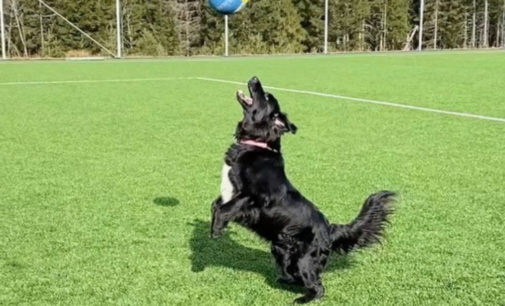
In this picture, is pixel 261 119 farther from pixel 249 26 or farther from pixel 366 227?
pixel 249 26

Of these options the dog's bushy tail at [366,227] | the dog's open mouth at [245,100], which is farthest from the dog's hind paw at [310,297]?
the dog's open mouth at [245,100]

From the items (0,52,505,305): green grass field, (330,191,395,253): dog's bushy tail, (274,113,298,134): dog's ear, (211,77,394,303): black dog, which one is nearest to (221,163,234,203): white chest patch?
(211,77,394,303): black dog

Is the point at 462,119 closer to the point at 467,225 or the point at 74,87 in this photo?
the point at 467,225

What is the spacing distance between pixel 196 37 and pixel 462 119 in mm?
43457

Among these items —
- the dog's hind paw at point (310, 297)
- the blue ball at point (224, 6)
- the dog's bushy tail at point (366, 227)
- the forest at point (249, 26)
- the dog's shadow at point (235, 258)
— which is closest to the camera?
the dog's hind paw at point (310, 297)

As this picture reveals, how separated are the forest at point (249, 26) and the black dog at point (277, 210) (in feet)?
120

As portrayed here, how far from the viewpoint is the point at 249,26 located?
171ft

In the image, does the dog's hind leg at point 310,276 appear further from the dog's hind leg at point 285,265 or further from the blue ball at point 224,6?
the blue ball at point 224,6

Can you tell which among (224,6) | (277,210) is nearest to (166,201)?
(277,210)

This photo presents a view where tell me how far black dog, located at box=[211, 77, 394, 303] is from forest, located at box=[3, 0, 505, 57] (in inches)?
1436

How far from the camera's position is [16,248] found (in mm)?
4562

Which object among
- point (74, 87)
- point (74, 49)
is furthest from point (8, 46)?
point (74, 87)

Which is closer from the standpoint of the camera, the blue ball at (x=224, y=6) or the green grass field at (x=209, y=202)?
the green grass field at (x=209, y=202)

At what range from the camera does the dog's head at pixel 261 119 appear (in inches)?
154
